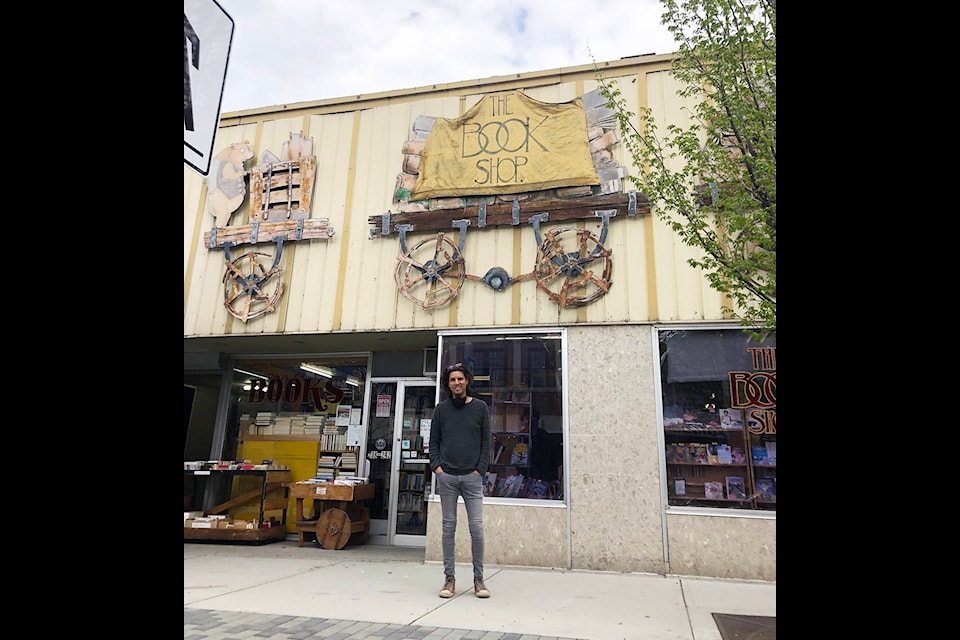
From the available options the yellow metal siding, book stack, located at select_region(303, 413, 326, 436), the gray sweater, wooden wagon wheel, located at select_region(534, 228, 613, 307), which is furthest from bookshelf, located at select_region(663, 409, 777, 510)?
book stack, located at select_region(303, 413, 326, 436)

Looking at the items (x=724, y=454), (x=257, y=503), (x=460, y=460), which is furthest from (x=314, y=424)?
(x=724, y=454)

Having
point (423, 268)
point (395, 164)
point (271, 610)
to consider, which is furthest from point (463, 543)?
point (395, 164)

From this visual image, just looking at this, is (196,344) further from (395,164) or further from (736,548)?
(736,548)

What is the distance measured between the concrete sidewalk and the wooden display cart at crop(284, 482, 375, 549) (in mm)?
801

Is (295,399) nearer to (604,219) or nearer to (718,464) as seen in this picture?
(604,219)

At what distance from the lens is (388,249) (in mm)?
7871

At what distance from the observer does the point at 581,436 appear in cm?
669

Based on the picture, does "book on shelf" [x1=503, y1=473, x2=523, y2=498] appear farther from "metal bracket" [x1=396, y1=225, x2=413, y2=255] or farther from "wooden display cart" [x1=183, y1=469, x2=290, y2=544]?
"wooden display cart" [x1=183, y1=469, x2=290, y2=544]

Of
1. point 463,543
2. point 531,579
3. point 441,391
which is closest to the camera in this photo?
point 531,579

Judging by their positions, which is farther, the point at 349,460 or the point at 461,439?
the point at 349,460

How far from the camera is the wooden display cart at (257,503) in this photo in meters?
8.09

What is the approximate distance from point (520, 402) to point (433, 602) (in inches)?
109
